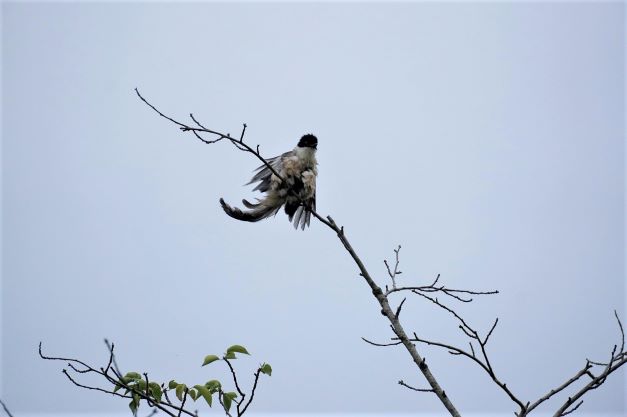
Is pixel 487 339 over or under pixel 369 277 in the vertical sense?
under

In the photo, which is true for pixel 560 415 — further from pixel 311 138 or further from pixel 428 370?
pixel 311 138

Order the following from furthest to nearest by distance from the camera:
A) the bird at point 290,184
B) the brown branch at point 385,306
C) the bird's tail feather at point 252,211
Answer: the bird at point 290,184, the bird's tail feather at point 252,211, the brown branch at point 385,306

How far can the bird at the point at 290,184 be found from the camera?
6.17 metres

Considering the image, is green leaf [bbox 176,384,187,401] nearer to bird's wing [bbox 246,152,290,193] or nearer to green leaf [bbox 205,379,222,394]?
green leaf [bbox 205,379,222,394]

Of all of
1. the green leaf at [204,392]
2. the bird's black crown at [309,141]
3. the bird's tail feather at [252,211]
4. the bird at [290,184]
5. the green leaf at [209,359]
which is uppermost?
the bird's black crown at [309,141]

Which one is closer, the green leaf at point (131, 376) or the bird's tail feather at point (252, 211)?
the green leaf at point (131, 376)

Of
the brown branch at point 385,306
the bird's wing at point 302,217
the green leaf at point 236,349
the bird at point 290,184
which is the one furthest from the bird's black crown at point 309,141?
the green leaf at point 236,349

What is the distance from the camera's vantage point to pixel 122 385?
283 centimetres

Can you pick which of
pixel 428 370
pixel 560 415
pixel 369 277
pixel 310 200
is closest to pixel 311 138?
pixel 310 200

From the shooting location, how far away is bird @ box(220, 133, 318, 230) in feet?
20.2

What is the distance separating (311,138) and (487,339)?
12.1 feet

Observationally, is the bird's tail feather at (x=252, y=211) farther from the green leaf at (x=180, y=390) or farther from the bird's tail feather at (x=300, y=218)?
the green leaf at (x=180, y=390)

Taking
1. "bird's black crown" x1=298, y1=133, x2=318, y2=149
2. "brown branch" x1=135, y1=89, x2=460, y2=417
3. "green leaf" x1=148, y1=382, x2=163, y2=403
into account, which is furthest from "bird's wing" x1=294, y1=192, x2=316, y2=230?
"green leaf" x1=148, y1=382, x2=163, y2=403

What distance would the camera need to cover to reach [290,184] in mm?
6230
